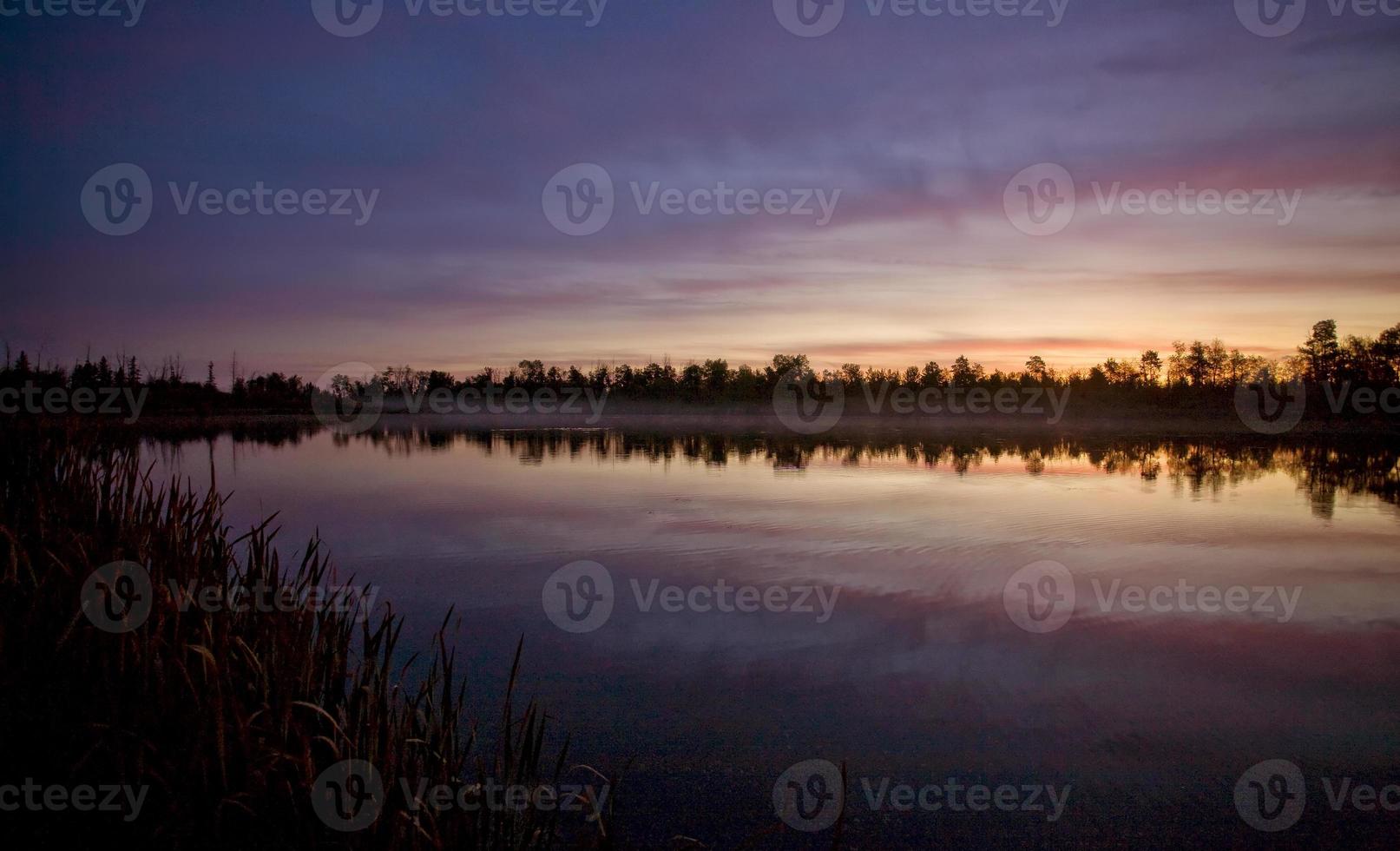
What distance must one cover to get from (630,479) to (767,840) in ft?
→ 46.9

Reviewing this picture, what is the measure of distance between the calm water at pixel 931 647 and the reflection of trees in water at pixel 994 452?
14.1ft

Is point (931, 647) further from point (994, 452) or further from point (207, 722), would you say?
point (994, 452)

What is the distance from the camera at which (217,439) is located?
34594 millimetres

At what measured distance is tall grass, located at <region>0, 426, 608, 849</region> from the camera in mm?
2717

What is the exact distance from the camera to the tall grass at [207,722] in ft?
8.91

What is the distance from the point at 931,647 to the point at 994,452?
71.8ft

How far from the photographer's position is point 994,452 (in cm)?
2662

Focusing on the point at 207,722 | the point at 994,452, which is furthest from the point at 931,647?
the point at 994,452

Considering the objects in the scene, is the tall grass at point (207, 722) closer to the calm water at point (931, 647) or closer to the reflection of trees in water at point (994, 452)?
the calm water at point (931, 647)

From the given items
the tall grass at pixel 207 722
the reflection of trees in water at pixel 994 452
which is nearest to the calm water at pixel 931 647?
the tall grass at pixel 207 722

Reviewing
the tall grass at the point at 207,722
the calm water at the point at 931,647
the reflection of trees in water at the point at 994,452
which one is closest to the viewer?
the tall grass at the point at 207,722

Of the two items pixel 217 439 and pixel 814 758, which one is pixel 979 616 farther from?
pixel 217 439

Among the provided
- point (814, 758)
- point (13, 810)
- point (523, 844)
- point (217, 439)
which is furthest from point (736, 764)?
point (217, 439)

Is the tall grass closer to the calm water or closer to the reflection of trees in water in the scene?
the calm water
